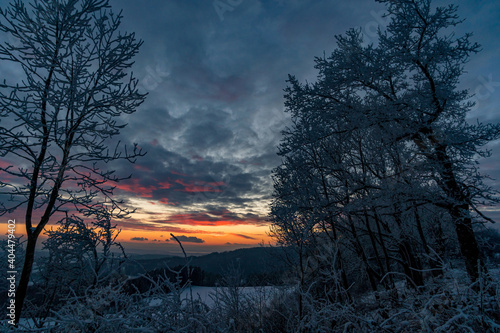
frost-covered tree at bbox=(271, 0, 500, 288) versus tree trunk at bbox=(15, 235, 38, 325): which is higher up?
frost-covered tree at bbox=(271, 0, 500, 288)

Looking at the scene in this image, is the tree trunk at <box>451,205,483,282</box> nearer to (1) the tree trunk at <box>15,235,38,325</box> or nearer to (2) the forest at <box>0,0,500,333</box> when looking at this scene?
(2) the forest at <box>0,0,500,333</box>

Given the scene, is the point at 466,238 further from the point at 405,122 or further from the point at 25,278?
the point at 25,278

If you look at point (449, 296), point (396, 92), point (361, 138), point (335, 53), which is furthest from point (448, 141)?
point (449, 296)

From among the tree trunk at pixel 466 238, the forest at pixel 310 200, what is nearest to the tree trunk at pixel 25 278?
the forest at pixel 310 200

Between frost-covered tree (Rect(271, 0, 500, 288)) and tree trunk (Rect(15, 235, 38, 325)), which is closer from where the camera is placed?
tree trunk (Rect(15, 235, 38, 325))

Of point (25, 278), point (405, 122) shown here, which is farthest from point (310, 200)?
point (25, 278)

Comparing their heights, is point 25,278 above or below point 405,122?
below

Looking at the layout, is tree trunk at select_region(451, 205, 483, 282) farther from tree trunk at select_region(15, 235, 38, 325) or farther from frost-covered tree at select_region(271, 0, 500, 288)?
tree trunk at select_region(15, 235, 38, 325)

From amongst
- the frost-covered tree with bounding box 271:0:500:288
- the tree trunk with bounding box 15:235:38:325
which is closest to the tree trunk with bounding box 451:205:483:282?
the frost-covered tree with bounding box 271:0:500:288

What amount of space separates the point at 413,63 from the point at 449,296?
21.3ft

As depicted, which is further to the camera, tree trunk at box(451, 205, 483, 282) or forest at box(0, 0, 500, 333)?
tree trunk at box(451, 205, 483, 282)

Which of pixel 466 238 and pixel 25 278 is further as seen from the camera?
pixel 466 238

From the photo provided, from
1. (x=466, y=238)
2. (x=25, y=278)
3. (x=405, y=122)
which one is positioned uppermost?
(x=405, y=122)

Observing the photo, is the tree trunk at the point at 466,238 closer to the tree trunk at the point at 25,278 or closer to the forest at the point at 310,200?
the forest at the point at 310,200
